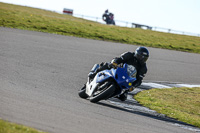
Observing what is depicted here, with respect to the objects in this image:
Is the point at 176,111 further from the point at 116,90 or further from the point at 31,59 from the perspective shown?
the point at 31,59

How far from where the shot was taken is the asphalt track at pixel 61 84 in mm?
6754

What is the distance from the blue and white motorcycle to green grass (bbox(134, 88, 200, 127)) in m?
1.67

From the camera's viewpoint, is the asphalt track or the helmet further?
the helmet

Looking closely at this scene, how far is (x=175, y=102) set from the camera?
12.8 metres

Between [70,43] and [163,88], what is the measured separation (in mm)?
9337

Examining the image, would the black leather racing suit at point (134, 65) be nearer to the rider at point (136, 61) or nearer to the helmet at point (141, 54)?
the rider at point (136, 61)

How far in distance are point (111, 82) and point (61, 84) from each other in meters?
2.80

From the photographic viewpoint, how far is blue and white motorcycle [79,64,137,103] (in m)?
9.33

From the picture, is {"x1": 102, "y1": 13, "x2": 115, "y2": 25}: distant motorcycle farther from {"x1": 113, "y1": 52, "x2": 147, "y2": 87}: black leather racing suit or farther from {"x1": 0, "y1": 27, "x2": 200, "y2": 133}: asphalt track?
{"x1": 113, "y1": 52, "x2": 147, "y2": 87}: black leather racing suit

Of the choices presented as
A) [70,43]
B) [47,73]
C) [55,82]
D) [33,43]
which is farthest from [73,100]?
[70,43]

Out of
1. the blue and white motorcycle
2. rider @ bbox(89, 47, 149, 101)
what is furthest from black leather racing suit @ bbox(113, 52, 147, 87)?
the blue and white motorcycle

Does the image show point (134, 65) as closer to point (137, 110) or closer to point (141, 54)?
point (141, 54)

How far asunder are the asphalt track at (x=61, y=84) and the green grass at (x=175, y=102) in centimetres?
103

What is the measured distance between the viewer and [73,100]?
9.56m
